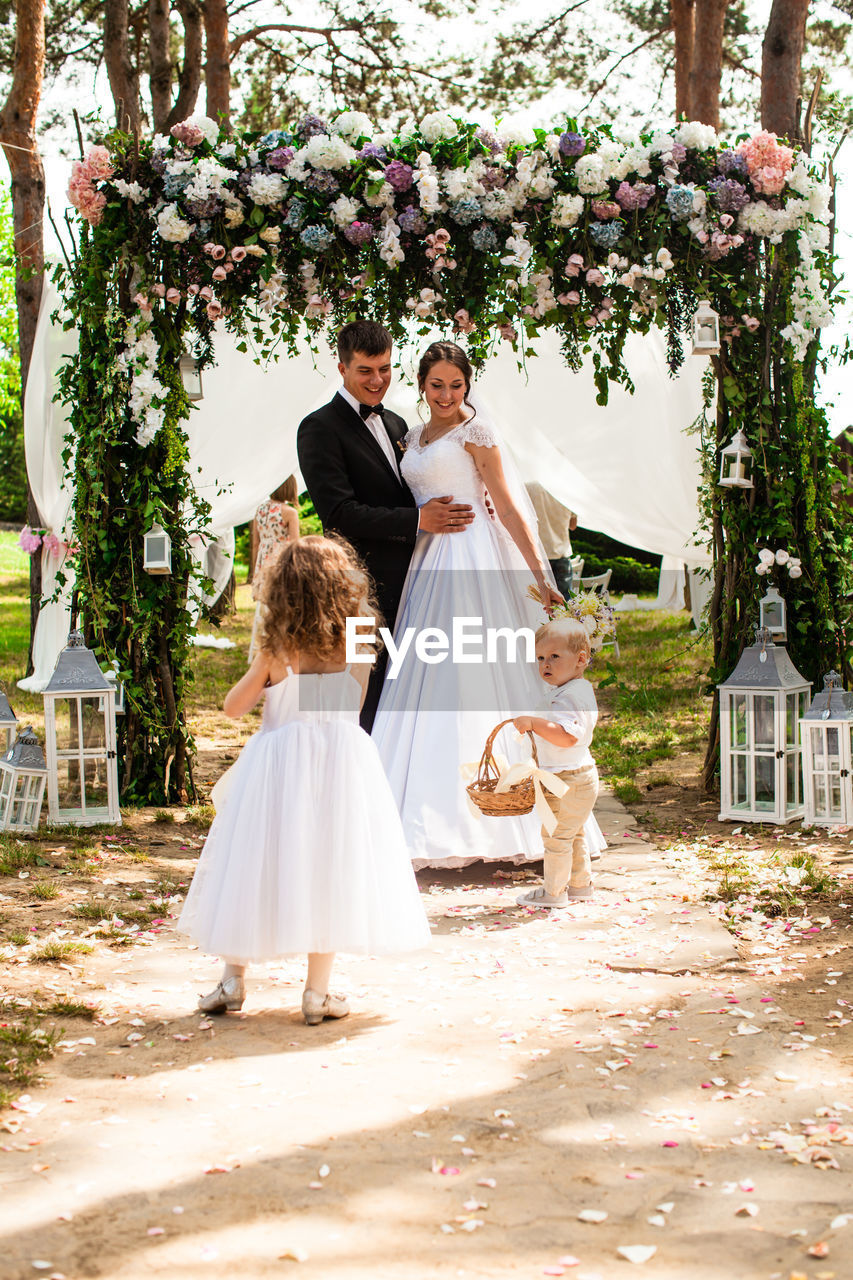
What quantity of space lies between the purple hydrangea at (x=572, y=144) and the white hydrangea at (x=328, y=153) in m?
0.85

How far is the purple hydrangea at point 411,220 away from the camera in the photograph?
16.8 feet

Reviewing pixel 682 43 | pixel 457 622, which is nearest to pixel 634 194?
pixel 457 622

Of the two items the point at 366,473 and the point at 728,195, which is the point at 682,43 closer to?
the point at 728,195

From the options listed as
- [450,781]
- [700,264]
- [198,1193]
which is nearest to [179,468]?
[450,781]

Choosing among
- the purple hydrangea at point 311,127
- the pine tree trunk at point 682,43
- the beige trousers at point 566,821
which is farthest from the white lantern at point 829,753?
the pine tree trunk at point 682,43

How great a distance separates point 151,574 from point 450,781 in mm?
1861

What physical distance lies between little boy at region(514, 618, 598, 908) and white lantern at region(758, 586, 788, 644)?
155cm

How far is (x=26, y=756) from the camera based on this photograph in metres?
5.23

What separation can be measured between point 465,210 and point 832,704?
251 centimetres

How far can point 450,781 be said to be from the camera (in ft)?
14.8

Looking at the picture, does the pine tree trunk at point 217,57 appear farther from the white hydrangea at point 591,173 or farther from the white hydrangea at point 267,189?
the white hydrangea at point 591,173

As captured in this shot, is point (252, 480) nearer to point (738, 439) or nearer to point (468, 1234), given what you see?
point (738, 439)

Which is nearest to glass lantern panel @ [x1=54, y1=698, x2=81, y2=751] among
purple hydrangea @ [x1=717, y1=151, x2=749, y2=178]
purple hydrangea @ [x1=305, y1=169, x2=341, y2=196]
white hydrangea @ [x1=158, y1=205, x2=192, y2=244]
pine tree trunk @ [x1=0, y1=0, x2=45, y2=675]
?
white hydrangea @ [x1=158, y1=205, x2=192, y2=244]

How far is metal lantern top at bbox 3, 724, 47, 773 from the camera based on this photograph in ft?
17.1
